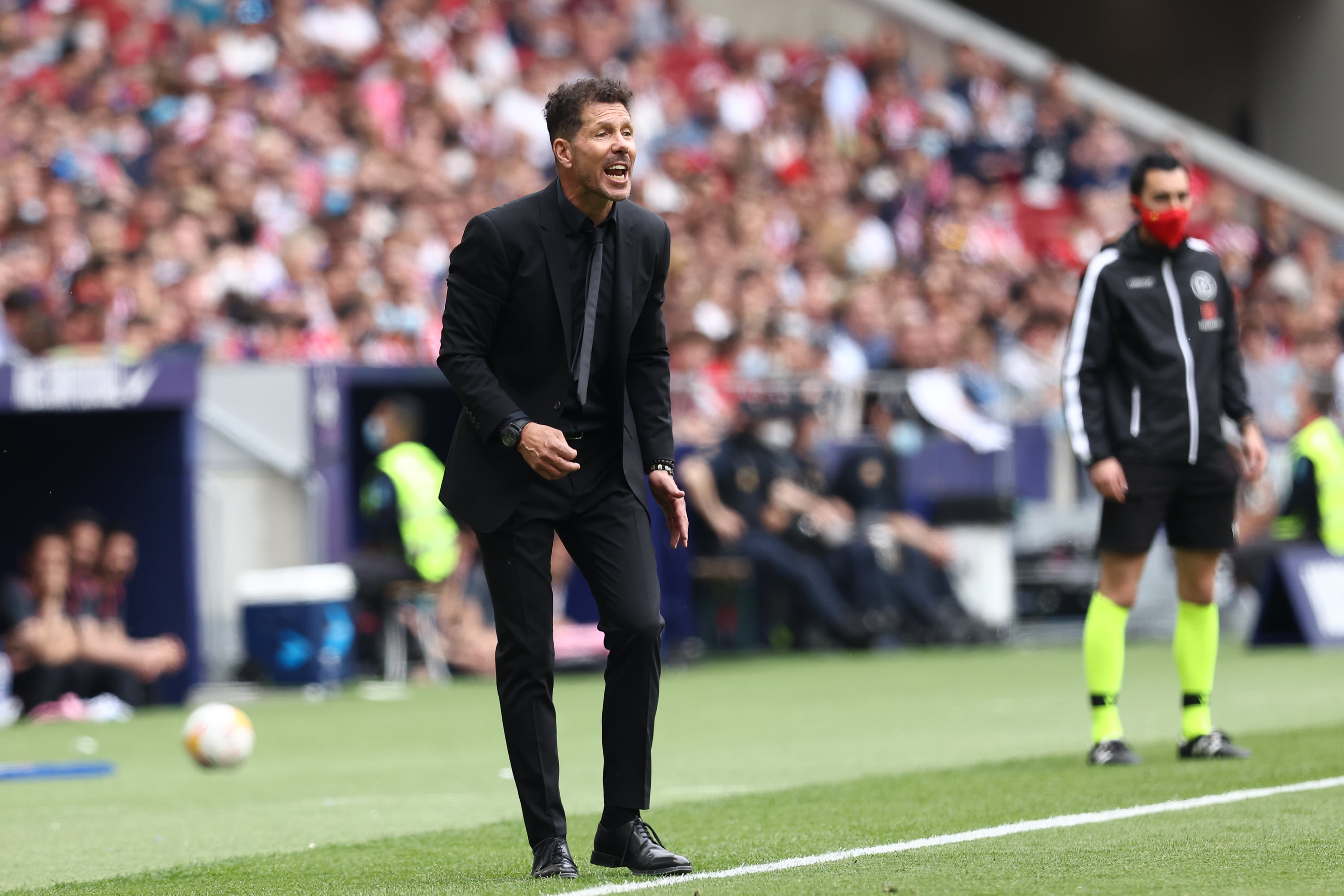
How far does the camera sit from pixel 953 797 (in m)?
7.16

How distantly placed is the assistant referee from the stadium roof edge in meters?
18.0

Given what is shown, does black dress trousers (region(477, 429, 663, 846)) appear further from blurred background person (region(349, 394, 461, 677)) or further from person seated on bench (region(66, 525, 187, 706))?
blurred background person (region(349, 394, 461, 677))

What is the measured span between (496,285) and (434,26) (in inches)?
643

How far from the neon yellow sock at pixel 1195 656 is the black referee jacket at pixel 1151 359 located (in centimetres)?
68

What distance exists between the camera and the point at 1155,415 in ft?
26.6

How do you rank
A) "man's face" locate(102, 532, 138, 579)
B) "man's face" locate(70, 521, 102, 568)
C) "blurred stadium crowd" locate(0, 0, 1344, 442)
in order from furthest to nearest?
"blurred stadium crowd" locate(0, 0, 1344, 442), "man's face" locate(102, 532, 138, 579), "man's face" locate(70, 521, 102, 568)

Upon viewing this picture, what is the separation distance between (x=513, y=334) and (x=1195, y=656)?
3921mm

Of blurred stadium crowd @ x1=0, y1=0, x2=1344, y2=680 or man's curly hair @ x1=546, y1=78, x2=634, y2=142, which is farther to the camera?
blurred stadium crowd @ x1=0, y1=0, x2=1344, y2=680

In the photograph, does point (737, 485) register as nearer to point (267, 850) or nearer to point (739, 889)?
point (267, 850)

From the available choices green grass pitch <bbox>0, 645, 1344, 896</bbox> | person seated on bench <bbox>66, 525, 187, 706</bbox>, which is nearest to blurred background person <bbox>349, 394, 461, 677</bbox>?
green grass pitch <bbox>0, 645, 1344, 896</bbox>

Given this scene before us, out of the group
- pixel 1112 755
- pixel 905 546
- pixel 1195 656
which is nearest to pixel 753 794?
pixel 1112 755

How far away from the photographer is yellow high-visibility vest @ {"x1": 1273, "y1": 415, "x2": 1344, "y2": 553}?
614 inches

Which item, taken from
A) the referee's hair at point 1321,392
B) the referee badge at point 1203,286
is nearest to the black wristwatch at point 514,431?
the referee badge at point 1203,286

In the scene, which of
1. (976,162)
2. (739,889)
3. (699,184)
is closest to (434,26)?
(699,184)
